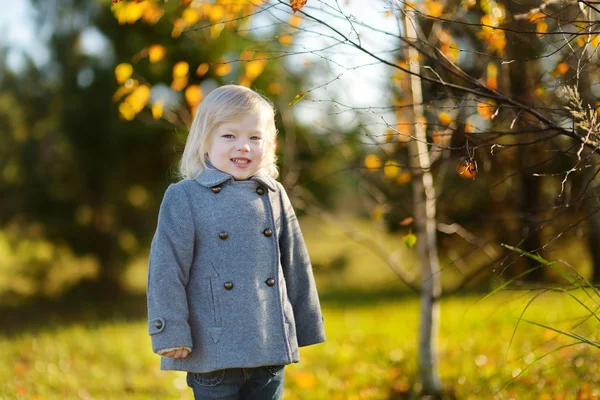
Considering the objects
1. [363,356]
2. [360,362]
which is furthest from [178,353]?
[363,356]

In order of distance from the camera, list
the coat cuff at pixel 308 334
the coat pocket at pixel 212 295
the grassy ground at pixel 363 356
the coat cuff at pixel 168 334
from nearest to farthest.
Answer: the coat cuff at pixel 168 334 → the coat pocket at pixel 212 295 → the coat cuff at pixel 308 334 → the grassy ground at pixel 363 356

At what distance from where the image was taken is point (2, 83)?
27.8 feet

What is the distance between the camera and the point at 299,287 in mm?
2496

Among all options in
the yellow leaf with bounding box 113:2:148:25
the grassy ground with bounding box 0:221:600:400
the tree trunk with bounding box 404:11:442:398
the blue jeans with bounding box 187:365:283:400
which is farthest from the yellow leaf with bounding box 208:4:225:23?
the blue jeans with bounding box 187:365:283:400

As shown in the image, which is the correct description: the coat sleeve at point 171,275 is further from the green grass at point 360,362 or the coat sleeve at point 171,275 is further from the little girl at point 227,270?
the green grass at point 360,362

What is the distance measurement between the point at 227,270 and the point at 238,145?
43cm

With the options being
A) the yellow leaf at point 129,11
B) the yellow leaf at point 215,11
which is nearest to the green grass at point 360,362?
the yellow leaf at point 215,11

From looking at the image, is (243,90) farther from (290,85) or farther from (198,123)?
(290,85)

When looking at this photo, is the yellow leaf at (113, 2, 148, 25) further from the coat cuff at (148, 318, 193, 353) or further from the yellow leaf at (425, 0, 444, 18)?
the coat cuff at (148, 318, 193, 353)

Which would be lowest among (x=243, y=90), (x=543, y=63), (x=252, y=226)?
(x=252, y=226)

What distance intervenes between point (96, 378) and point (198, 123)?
288 cm

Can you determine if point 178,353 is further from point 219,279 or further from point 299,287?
point 299,287

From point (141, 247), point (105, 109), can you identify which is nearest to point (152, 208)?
point (141, 247)

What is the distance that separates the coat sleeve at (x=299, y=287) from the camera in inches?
97.3
